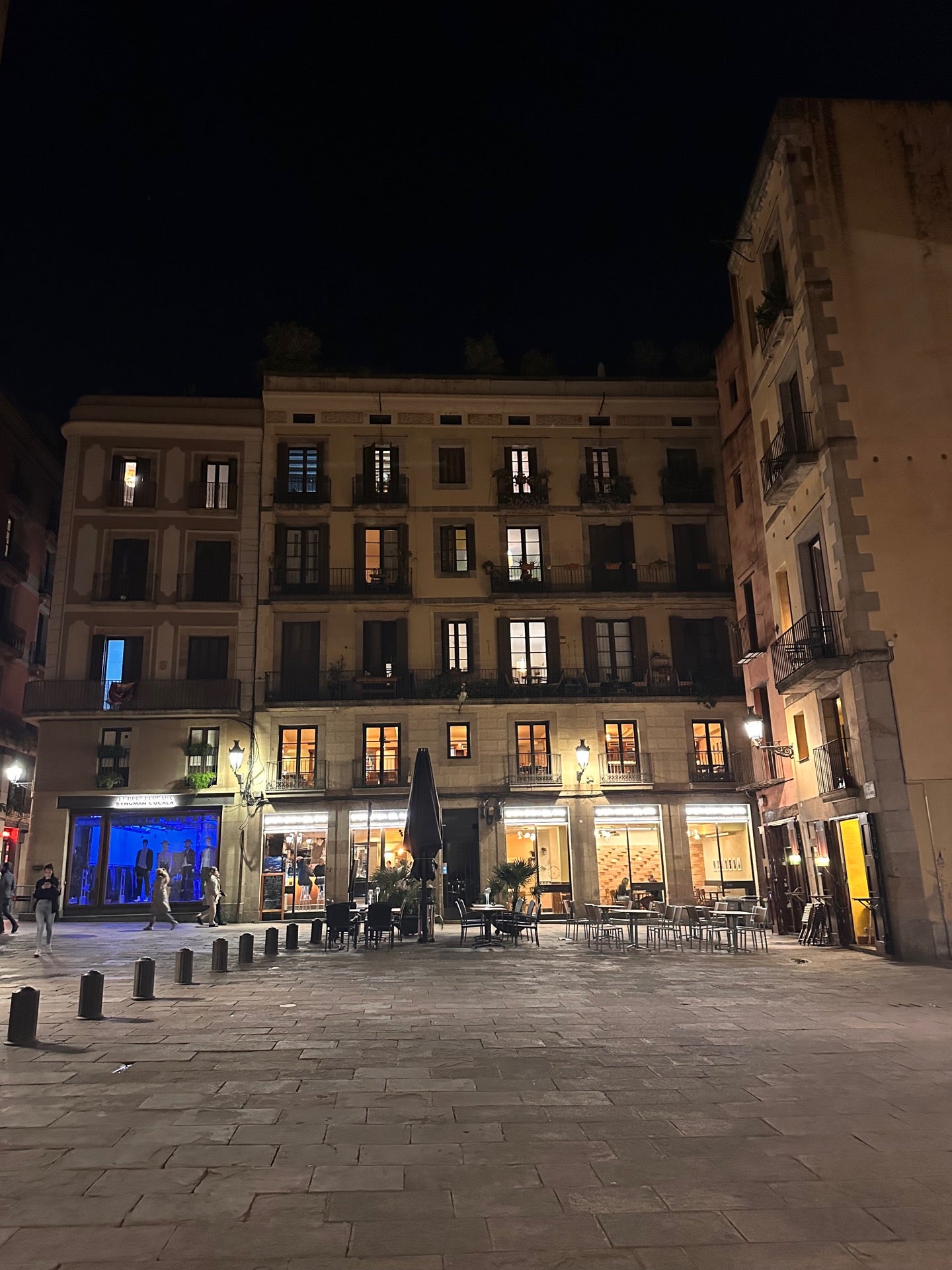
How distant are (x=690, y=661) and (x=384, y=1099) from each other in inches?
1032

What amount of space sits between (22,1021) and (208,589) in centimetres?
2385

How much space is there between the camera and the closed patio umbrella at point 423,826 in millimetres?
17594

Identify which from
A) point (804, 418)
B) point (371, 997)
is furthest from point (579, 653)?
point (371, 997)

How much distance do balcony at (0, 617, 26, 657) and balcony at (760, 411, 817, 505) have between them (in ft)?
94.0

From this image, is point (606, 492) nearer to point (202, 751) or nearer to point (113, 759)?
point (202, 751)

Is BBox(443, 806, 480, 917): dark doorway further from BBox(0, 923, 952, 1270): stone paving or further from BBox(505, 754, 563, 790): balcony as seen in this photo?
BBox(0, 923, 952, 1270): stone paving

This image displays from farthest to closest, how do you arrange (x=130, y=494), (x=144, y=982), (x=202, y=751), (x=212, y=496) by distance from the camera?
(x=212, y=496) < (x=130, y=494) < (x=202, y=751) < (x=144, y=982)

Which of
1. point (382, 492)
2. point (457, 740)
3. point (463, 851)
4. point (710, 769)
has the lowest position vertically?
point (463, 851)

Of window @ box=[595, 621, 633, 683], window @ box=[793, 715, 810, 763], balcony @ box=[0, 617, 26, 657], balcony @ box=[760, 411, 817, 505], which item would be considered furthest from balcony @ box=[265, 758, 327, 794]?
balcony @ box=[760, 411, 817, 505]

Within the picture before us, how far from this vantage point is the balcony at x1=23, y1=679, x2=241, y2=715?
96.5 ft

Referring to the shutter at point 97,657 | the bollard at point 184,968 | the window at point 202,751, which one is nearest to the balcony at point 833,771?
the bollard at point 184,968

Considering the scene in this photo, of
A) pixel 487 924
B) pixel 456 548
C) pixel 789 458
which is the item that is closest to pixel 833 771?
pixel 789 458

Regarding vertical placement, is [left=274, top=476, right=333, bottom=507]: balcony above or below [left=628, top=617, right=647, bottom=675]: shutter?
above

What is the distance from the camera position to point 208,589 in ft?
103
